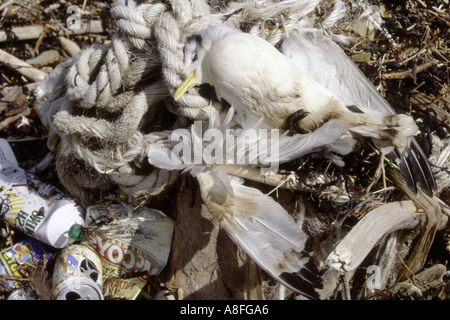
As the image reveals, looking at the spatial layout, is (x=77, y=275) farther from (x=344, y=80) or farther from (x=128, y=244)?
(x=344, y=80)

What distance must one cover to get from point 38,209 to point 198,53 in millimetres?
938

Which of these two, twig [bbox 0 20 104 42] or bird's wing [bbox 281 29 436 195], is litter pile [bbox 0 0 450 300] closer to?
bird's wing [bbox 281 29 436 195]

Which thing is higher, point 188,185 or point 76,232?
point 188,185

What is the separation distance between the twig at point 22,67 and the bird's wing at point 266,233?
1.24 metres

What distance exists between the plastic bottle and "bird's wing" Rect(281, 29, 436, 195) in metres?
1.05

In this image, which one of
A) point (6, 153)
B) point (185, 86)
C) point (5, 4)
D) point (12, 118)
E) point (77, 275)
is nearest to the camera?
point (185, 86)

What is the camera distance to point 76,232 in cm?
174

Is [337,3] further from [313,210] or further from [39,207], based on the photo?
[39,207]

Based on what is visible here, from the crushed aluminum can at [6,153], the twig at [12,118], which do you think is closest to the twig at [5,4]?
the twig at [12,118]

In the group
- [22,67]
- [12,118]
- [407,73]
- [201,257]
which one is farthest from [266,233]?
[22,67]

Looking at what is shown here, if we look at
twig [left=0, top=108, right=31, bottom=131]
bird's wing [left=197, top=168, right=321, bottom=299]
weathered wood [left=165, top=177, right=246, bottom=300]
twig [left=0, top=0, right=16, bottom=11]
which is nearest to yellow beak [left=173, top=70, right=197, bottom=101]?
bird's wing [left=197, top=168, right=321, bottom=299]

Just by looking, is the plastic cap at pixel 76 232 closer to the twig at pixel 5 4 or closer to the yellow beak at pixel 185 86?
the yellow beak at pixel 185 86

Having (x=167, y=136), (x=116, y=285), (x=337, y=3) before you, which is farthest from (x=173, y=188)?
(x=337, y=3)

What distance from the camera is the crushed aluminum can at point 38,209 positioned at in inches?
69.1
